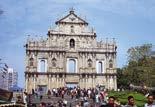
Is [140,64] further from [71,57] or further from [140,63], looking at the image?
[71,57]

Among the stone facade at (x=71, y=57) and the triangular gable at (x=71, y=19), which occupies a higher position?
the triangular gable at (x=71, y=19)

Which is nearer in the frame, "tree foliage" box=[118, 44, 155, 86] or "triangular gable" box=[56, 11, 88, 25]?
"tree foliage" box=[118, 44, 155, 86]

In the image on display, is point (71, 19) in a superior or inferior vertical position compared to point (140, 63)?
superior

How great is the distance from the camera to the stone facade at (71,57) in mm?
75938

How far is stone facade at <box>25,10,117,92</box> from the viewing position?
2990 inches

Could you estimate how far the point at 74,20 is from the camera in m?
77.8

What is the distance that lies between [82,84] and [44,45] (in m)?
8.65

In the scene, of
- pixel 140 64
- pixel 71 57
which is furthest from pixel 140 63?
pixel 71 57

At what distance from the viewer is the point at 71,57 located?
7756 centimetres

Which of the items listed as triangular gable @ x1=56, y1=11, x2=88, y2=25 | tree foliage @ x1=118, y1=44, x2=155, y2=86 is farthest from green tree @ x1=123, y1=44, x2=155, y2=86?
triangular gable @ x1=56, y1=11, x2=88, y2=25

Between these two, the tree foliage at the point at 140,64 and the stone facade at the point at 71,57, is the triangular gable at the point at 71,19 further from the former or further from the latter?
the tree foliage at the point at 140,64

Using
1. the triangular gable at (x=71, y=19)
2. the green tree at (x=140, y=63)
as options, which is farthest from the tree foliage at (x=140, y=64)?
the triangular gable at (x=71, y=19)

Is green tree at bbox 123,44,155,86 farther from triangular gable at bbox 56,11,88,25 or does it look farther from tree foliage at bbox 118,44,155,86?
triangular gable at bbox 56,11,88,25

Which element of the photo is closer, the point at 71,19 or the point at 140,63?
the point at 140,63
